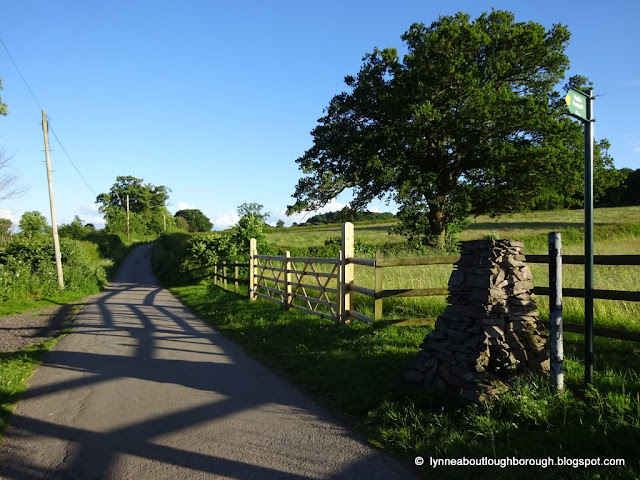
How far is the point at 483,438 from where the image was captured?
371 centimetres

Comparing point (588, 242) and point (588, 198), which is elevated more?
point (588, 198)

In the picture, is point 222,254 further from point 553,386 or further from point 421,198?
point 553,386

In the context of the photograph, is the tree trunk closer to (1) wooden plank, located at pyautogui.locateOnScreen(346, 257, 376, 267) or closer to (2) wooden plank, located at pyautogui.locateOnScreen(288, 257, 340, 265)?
(2) wooden plank, located at pyautogui.locateOnScreen(288, 257, 340, 265)

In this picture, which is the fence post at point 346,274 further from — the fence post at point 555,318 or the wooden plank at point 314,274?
the fence post at point 555,318

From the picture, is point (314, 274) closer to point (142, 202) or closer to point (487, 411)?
point (487, 411)

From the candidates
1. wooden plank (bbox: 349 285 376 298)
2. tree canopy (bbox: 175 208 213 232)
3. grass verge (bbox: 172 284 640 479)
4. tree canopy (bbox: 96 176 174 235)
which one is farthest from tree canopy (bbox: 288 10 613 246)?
tree canopy (bbox: 175 208 213 232)

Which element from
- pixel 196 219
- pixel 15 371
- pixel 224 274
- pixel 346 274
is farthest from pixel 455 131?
pixel 196 219

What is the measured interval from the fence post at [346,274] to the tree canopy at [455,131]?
519 inches

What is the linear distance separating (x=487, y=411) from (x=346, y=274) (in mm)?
4965

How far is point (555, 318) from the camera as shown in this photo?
4.33 m

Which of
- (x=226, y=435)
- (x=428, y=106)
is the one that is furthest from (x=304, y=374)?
(x=428, y=106)

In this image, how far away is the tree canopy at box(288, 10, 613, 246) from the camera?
70.6ft

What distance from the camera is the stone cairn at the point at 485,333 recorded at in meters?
4.42

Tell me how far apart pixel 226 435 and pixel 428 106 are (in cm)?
1911
